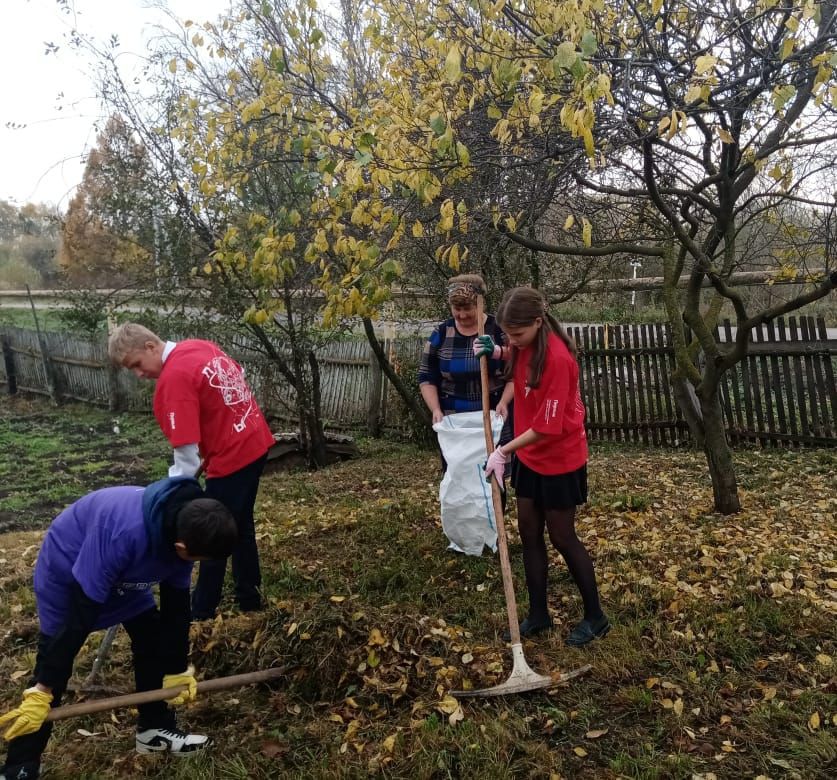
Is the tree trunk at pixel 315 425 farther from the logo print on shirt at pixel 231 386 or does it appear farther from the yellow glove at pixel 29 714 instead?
the yellow glove at pixel 29 714

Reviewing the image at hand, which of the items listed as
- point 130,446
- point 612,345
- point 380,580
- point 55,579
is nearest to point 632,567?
point 380,580

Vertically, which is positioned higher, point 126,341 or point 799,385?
point 126,341

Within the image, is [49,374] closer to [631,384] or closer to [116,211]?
[116,211]

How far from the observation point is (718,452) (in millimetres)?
4559

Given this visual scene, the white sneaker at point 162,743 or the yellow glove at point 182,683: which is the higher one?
the yellow glove at point 182,683

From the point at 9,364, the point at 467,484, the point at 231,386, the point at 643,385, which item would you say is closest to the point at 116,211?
the point at 231,386

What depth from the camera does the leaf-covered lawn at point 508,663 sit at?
7.89ft

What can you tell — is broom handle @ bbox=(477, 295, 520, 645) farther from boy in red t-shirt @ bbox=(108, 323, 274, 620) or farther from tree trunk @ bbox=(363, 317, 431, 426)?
tree trunk @ bbox=(363, 317, 431, 426)

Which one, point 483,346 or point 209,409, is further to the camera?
point 483,346

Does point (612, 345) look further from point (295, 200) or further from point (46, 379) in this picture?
point (46, 379)

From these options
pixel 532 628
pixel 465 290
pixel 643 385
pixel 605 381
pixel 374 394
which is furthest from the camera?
pixel 374 394

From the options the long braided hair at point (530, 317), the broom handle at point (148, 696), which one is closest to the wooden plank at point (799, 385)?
the long braided hair at point (530, 317)

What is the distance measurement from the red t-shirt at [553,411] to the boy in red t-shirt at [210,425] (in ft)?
4.34

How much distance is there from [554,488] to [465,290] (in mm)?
1314
